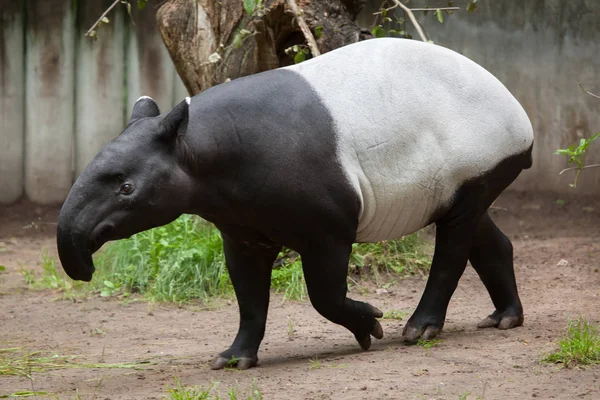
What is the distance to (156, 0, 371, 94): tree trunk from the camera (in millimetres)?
7039

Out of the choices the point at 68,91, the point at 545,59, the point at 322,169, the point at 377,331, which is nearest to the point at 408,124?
the point at 322,169

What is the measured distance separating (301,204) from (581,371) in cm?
145

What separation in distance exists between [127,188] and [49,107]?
18.6 ft

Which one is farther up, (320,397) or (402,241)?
(320,397)

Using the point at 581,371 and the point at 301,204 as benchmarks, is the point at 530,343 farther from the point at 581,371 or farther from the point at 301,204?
the point at 301,204

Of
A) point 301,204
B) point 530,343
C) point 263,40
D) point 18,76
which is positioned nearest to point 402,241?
point 263,40

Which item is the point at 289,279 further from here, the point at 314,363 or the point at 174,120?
the point at 174,120

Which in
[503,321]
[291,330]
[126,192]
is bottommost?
[291,330]

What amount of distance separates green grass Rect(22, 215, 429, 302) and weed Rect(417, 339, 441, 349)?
1.76m

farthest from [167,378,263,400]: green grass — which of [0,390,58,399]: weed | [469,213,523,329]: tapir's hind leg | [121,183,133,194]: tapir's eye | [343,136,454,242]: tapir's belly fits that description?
[469,213,523,329]: tapir's hind leg

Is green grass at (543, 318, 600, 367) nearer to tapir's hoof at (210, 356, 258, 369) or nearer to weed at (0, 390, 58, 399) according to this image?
tapir's hoof at (210, 356, 258, 369)

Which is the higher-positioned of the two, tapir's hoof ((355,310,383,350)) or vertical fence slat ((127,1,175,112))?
vertical fence slat ((127,1,175,112))

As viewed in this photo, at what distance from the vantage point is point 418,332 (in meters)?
5.23

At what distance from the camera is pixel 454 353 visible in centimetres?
Answer: 491
